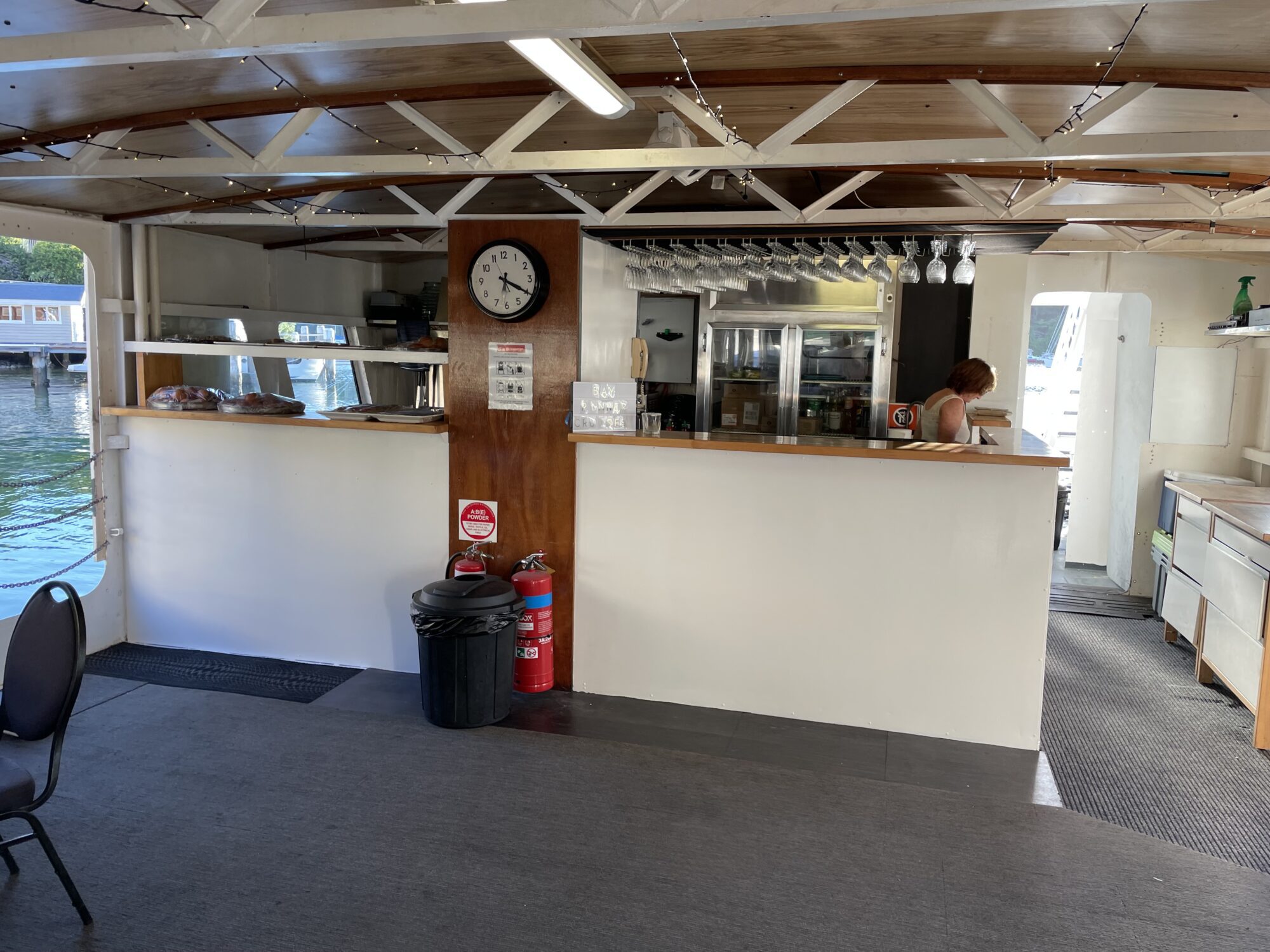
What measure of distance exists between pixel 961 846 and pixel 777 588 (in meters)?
1.54

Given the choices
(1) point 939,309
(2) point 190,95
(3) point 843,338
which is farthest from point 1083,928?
(1) point 939,309

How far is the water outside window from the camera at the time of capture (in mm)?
5082

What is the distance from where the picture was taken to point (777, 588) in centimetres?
473

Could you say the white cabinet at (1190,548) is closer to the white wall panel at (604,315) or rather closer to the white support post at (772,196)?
the white support post at (772,196)

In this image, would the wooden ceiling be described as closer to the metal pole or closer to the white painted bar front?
the metal pole

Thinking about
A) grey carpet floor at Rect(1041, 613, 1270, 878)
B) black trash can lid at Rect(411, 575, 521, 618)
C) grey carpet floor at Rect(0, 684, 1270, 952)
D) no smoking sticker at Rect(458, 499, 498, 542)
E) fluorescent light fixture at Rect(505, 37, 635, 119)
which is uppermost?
fluorescent light fixture at Rect(505, 37, 635, 119)

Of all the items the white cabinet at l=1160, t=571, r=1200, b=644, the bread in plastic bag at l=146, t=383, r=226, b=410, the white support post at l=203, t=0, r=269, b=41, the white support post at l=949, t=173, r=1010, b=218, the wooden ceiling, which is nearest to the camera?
the white support post at l=203, t=0, r=269, b=41

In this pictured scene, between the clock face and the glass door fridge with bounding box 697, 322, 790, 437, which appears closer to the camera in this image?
the clock face

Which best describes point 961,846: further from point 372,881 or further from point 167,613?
point 167,613

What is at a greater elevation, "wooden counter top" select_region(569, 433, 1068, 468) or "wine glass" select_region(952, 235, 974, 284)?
"wine glass" select_region(952, 235, 974, 284)

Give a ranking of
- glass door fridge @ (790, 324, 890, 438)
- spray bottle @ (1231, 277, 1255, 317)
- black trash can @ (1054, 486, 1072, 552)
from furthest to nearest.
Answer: black trash can @ (1054, 486, 1072, 552) → glass door fridge @ (790, 324, 890, 438) → spray bottle @ (1231, 277, 1255, 317)

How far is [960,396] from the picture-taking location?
5.36m

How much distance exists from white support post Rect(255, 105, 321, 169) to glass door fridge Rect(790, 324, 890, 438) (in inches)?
176

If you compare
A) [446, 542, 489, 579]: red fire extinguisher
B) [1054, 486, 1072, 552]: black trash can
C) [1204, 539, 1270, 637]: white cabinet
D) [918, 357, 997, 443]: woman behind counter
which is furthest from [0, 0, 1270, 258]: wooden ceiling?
[1054, 486, 1072, 552]: black trash can
